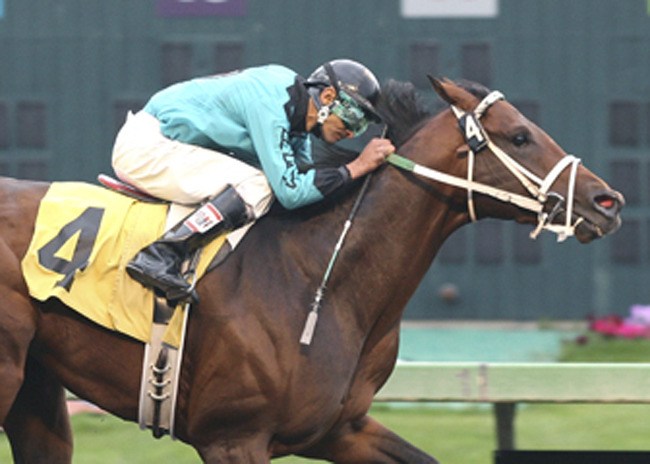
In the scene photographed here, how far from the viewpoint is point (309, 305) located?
4.58m

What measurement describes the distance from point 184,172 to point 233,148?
19 cm

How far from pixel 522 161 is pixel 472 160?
0.50 feet

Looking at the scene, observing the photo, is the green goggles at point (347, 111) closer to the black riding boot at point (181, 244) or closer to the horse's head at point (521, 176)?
the horse's head at point (521, 176)

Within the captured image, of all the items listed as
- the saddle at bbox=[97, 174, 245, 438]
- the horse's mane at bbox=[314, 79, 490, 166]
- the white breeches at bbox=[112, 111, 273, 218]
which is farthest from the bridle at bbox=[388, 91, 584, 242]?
the saddle at bbox=[97, 174, 245, 438]

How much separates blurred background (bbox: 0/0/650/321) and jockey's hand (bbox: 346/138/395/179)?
384 centimetres

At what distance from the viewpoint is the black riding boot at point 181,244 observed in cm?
446

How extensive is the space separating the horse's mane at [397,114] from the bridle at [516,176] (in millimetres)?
145

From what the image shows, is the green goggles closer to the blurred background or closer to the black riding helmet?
the black riding helmet

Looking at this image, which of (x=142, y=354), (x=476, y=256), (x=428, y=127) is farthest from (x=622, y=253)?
(x=142, y=354)

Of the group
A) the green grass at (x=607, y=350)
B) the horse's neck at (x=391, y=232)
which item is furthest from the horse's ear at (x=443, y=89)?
the green grass at (x=607, y=350)

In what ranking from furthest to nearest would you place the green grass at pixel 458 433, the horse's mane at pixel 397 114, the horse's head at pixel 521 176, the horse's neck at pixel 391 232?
the green grass at pixel 458 433, the horse's mane at pixel 397 114, the horse's neck at pixel 391 232, the horse's head at pixel 521 176

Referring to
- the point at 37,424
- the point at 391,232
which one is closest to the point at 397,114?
the point at 391,232

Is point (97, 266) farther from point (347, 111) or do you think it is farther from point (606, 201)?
point (606, 201)

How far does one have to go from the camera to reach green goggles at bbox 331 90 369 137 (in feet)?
Answer: 15.4
